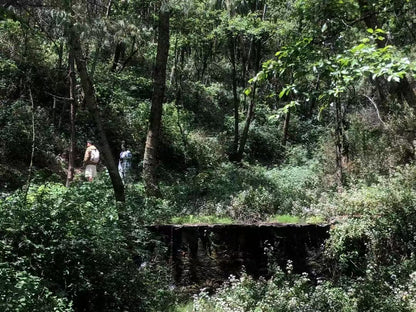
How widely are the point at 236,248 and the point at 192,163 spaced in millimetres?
7290

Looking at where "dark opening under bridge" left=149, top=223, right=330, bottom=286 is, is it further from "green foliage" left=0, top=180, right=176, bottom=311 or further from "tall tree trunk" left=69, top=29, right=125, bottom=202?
"green foliage" left=0, top=180, right=176, bottom=311

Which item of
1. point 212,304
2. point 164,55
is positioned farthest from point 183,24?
point 212,304

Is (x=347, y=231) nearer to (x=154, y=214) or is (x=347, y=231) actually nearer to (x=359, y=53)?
(x=154, y=214)

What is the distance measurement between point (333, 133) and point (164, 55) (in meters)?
5.08

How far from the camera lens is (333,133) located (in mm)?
11125

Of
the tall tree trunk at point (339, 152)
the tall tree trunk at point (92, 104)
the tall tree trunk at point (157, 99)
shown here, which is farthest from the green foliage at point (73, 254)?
the tall tree trunk at point (339, 152)

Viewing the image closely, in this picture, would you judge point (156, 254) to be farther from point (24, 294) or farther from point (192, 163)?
point (192, 163)

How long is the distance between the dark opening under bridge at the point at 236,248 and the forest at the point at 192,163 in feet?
0.90

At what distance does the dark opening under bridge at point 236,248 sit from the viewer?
24.1 feet

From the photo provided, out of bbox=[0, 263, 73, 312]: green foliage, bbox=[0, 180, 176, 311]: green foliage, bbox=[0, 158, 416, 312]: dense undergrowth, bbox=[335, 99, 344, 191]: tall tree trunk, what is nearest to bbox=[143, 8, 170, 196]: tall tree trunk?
bbox=[0, 158, 416, 312]: dense undergrowth

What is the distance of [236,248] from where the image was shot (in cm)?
750

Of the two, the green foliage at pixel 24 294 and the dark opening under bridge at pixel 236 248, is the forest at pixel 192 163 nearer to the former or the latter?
the green foliage at pixel 24 294

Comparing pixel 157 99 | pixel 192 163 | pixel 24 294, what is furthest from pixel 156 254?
pixel 192 163

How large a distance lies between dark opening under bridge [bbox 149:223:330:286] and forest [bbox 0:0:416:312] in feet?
0.90
